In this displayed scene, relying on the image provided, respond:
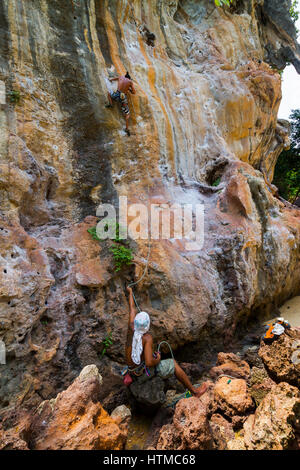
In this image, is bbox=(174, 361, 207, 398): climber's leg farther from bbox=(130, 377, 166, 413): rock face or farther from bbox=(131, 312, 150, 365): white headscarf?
bbox=(131, 312, 150, 365): white headscarf

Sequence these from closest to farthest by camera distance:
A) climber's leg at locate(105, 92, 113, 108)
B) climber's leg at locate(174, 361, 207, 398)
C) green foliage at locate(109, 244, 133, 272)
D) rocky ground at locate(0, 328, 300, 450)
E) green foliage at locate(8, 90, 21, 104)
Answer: rocky ground at locate(0, 328, 300, 450) < climber's leg at locate(174, 361, 207, 398) < green foliage at locate(109, 244, 133, 272) < green foliage at locate(8, 90, 21, 104) < climber's leg at locate(105, 92, 113, 108)

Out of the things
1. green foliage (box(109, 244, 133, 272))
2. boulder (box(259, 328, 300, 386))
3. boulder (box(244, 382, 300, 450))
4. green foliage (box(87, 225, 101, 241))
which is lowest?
boulder (box(244, 382, 300, 450))

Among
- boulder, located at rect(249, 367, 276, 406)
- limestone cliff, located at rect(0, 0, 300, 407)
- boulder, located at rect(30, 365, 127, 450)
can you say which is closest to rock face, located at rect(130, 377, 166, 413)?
limestone cliff, located at rect(0, 0, 300, 407)

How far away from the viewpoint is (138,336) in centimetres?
344

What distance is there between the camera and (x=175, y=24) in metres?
8.40

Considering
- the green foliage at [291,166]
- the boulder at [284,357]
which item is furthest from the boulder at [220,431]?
the green foliage at [291,166]

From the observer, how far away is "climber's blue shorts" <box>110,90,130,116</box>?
17.6 feet

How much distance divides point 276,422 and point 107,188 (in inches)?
178

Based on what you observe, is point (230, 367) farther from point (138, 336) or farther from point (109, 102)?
point (109, 102)

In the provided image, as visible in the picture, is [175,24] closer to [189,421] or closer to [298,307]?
[298,307]

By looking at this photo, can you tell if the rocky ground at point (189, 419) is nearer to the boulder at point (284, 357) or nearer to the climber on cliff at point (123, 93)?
the boulder at point (284, 357)

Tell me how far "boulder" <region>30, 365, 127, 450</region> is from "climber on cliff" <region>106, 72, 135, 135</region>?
4.99 metres

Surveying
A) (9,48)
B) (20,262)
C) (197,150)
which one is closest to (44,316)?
(20,262)
